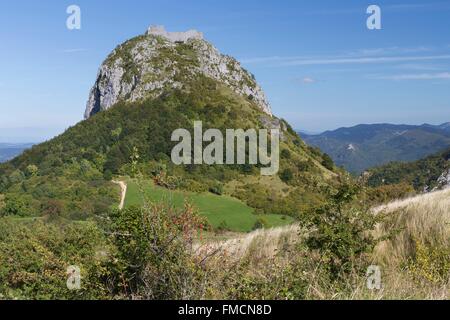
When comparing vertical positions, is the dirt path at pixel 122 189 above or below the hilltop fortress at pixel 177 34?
below

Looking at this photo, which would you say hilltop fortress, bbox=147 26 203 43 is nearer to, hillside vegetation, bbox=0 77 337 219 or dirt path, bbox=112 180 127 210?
hillside vegetation, bbox=0 77 337 219

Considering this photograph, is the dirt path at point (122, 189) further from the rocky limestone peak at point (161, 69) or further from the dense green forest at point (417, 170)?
the dense green forest at point (417, 170)

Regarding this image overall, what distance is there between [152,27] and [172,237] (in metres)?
182

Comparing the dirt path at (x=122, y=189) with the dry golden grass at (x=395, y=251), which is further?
the dirt path at (x=122, y=189)

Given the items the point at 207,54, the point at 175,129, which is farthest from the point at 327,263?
the point at 207,54

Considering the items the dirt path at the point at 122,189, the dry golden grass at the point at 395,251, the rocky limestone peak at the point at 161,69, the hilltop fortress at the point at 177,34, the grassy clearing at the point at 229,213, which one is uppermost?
the hilltop fortress at the point at 177,34

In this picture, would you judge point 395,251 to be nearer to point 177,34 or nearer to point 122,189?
point 122,189

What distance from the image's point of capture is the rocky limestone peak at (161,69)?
148375 millimetres

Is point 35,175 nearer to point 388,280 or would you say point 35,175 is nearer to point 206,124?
point 206,124

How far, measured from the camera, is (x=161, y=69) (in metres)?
150

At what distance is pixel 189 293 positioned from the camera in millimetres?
5277

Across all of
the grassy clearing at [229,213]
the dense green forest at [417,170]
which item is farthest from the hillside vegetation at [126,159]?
the dense green forest at [417,170]

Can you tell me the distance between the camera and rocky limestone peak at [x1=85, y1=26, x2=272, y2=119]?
487ft

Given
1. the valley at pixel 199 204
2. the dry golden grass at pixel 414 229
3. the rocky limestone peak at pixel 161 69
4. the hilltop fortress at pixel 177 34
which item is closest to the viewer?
the valley at pixel 199 204
